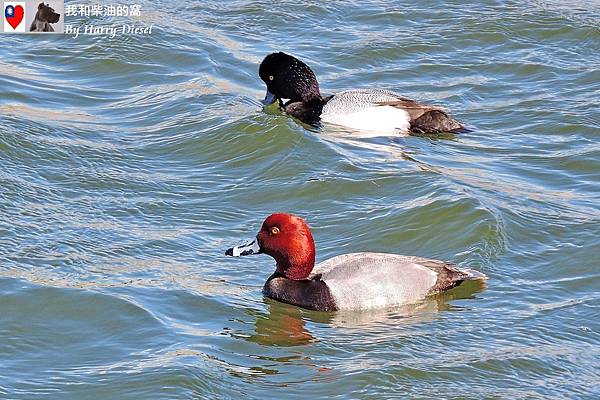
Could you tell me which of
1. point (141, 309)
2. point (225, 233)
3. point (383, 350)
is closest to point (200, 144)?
point (225, 233)

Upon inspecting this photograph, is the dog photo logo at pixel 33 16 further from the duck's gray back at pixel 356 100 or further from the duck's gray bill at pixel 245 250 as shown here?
the duck's gray bill at pixel 245 250

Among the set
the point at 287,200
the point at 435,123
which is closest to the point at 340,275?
the point at 287,200

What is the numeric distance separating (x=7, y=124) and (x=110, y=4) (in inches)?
193

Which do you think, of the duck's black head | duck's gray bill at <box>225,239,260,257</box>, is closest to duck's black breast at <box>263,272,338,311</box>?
duck's gray bill at <box>225,239,260,257</box>

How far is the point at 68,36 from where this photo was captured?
1756cm

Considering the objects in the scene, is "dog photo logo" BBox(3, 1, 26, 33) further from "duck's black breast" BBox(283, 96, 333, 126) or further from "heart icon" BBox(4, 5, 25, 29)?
"duck's black breast" BBox(283, 96, 333, 126)

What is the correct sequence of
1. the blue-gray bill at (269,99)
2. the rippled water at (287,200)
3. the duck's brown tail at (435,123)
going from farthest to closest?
1. the blue-gray bill at (269,99)
2. the duck's brown tail at (435,123)
3. the rippled water at (287,200)

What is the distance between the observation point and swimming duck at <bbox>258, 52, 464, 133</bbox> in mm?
14352

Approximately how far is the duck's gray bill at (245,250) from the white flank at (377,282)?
54 cm

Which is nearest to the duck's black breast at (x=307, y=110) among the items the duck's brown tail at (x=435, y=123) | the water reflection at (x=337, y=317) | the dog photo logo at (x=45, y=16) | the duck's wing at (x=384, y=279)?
the duck's brown tail at (x=435, y=123)

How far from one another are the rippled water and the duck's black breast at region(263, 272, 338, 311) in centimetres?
8

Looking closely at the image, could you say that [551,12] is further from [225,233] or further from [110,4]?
[225,233]

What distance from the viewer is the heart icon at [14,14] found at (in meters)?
17.5

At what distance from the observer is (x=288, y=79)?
49.5 ft
